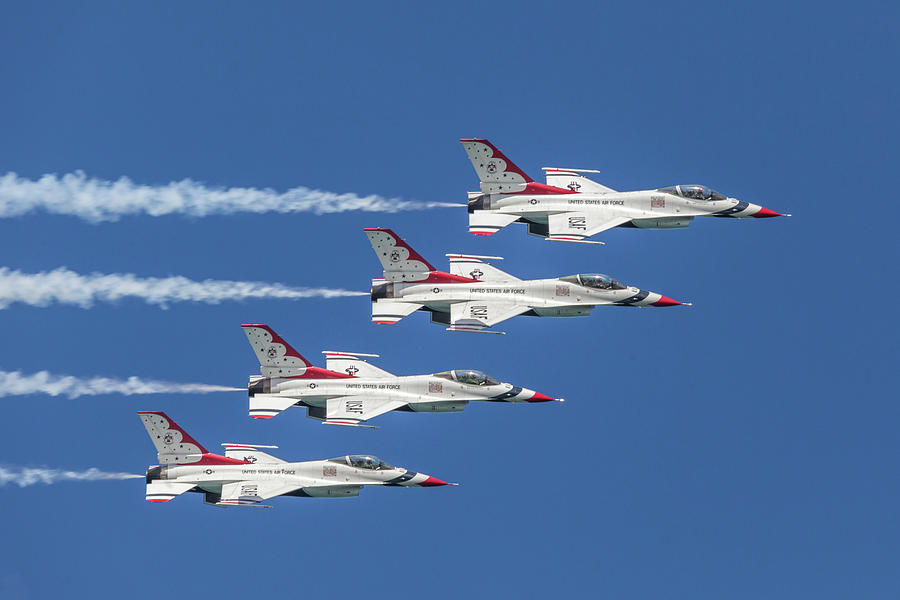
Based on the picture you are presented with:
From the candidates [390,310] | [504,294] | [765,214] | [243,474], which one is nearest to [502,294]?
[504,294]

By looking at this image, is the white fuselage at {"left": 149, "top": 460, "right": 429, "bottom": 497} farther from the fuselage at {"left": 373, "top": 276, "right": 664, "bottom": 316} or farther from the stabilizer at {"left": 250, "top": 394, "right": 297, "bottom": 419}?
the fuselage at {"left": 373, "top": 276, "right": 664, "bottom": 316}

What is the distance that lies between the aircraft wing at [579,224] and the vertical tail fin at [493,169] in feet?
8.67

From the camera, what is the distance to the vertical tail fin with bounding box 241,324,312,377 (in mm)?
126938

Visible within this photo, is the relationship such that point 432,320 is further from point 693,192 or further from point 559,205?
point 693,192

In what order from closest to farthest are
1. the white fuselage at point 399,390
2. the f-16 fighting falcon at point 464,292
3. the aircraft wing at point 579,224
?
the white fuselage at point 399,390, the f-16 fighting falcon at point 464,292, the aircraft wing at point 579,224

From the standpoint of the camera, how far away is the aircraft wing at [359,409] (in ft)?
412

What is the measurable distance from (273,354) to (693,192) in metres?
22.6

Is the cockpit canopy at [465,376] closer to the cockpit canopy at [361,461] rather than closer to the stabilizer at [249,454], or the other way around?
the cockpit canopy at [361,461]

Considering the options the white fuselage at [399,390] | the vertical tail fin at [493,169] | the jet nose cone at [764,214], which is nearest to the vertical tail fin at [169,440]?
the white fuselage at [399,390]

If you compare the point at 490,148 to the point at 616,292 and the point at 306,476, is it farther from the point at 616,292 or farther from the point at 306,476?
the point at 306,476

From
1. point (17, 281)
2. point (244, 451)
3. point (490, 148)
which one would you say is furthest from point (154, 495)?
point (490, 148)

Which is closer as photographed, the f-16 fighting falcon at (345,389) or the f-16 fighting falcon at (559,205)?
the f-16 fighting falcon at (345,389)

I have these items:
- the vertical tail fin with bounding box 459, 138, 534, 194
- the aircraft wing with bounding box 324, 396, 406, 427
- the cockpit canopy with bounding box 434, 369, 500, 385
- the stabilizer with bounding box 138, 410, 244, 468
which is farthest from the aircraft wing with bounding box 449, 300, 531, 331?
the stabilizer with bounding box 138, 410, 244, 468

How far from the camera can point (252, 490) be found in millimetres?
124438
